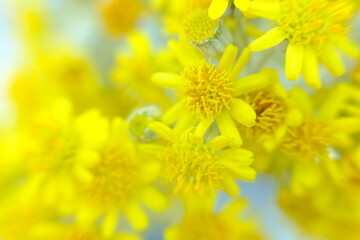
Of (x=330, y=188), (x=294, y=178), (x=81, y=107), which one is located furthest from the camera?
(x=81, y=107)

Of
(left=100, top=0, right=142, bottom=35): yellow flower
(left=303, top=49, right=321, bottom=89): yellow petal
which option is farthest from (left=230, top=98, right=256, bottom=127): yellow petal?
(left=100, top=0, right=142, bottom=35): yellow flower

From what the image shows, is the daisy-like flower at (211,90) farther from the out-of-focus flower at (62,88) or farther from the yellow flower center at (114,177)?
the out-of-focus flower at (62,88)

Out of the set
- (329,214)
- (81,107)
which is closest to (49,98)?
(81,107)

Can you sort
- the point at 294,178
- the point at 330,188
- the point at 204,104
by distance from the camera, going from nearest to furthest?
the point at 204,104
the point at 294,178
the point at 330,188

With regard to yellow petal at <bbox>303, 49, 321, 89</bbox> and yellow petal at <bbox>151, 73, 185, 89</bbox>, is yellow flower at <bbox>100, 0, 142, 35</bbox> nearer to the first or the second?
yellow petal at <bbox>151, 73, 185, 89</bbox>

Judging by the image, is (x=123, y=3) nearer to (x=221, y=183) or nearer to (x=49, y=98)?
(x=49, y=98)

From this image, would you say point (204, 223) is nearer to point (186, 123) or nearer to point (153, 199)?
point (153, 199)
